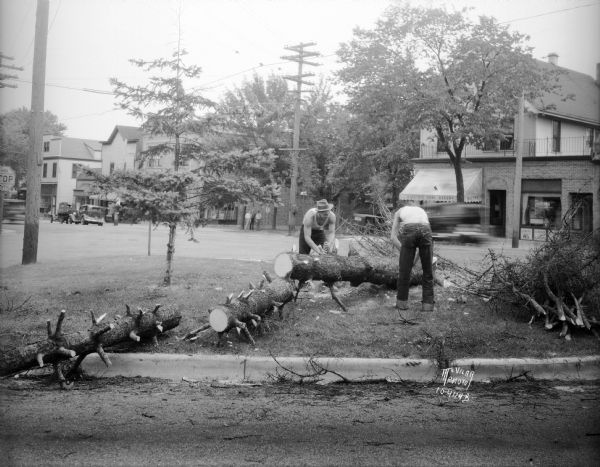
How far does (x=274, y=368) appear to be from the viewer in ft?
17.7

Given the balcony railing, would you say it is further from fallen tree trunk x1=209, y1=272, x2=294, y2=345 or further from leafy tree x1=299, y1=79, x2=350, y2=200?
fallen tree trunk x1=209, y1=272, x2=294, y2=345

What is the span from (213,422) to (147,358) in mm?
1732

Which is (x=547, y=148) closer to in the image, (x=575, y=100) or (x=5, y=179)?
(x=575, y=100)

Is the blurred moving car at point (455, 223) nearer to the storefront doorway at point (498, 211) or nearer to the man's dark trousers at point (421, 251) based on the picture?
the storefront doorway at point (498, 211)

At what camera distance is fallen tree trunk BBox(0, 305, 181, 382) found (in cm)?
499

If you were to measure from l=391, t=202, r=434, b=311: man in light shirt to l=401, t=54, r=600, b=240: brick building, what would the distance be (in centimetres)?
2242

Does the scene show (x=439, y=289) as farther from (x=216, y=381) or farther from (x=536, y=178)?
(x=536, y=178)

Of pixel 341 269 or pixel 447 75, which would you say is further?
pixel 447 75

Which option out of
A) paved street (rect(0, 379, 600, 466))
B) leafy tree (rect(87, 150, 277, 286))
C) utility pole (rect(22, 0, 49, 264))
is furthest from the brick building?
paved street (rect(0, 379, 600, 466))

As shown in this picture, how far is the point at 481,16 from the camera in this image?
23.7m

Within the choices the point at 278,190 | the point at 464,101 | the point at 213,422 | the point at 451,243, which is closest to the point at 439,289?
the point at 278,190

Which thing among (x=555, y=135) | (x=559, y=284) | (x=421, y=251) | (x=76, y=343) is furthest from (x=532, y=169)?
(x=76, y=343)

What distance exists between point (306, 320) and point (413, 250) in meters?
1.65

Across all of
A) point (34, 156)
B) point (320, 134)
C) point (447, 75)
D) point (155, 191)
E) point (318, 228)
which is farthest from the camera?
point (320, 134)
